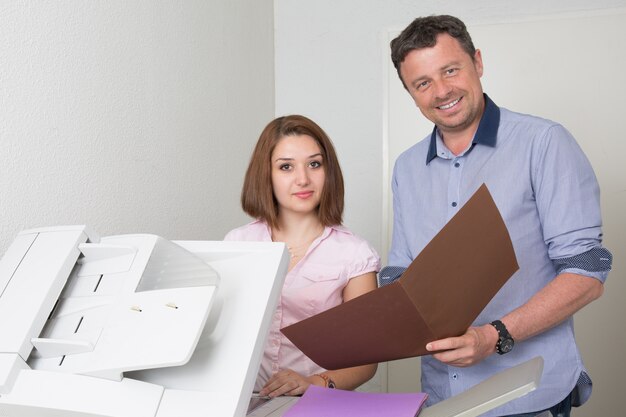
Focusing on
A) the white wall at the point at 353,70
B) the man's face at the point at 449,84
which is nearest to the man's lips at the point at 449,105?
the man's face at the point at 449,84

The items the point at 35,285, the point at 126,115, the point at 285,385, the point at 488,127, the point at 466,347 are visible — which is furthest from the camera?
the point at 126,115

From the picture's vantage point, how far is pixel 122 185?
5.95ft

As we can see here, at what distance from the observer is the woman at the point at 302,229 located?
4.74ft

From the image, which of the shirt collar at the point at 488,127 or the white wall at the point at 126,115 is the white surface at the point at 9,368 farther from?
the shirt collar at the point at 488,127

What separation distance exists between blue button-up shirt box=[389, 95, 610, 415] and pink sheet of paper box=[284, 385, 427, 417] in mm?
434

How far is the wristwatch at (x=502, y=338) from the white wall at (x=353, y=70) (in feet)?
6.29

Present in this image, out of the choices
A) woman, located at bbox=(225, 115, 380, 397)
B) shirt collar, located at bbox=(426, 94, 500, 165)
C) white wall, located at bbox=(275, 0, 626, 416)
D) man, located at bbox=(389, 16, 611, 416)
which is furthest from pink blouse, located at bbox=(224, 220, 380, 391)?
white wall, located at bbox=(275, 0, 626, 416)

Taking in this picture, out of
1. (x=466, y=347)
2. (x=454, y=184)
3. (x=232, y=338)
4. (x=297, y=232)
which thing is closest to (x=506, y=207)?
(x=454, y=184)

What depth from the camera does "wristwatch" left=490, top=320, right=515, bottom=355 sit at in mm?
1172

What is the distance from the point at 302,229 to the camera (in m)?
1.59

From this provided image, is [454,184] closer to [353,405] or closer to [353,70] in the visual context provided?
[353,405]

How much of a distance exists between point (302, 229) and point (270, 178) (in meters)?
0.15

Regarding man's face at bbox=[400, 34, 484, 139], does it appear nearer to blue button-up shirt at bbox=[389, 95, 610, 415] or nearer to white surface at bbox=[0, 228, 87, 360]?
blue button-up shirt at bbox=[389, 95, 610, 415]

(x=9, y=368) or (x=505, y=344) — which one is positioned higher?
(x=505, y=344)
